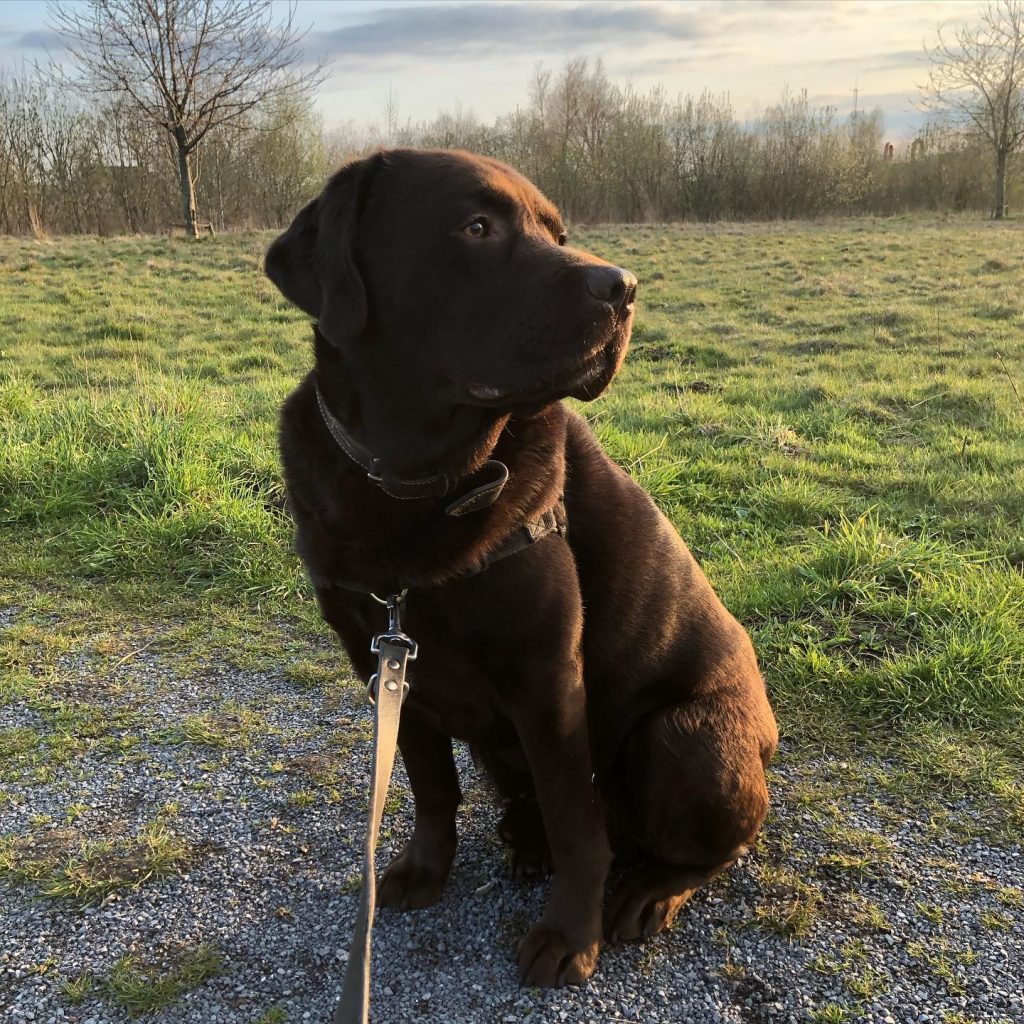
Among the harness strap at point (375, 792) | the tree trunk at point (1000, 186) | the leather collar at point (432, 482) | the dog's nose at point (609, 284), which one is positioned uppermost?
the tree trunk at point (1000, 186)

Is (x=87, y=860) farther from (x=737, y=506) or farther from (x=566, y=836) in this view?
(x=737, y=506)

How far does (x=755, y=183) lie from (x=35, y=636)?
121ft

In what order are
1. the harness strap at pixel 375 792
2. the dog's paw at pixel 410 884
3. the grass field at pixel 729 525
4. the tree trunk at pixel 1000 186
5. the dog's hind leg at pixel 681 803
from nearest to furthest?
1. the harness strap at pixel 375 792
2. the dog's hind leg at pixel 681 803
3. the dog's paw at pixel 410 884
4. the grass field at pixel 729 525
5. the tree trunk at pixel 1000 186

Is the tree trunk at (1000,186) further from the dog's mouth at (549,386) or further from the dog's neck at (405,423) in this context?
the dog's neck at (405,423)

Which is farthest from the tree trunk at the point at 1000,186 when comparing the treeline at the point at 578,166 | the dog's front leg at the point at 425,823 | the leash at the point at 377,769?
the leash at the point at 377,769

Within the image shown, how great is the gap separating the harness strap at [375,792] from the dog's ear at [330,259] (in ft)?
2.35

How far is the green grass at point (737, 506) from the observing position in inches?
126

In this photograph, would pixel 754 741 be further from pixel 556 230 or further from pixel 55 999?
pixel 55 999

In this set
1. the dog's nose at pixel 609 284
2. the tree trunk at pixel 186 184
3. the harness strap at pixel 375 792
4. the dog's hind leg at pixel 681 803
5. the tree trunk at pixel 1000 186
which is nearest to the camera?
the harness strap at pixel 375 792

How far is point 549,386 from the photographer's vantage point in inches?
73.9

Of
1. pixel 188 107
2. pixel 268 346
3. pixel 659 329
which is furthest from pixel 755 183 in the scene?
pixel 268 346

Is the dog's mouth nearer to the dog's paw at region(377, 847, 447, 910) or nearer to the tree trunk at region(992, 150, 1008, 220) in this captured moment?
the dog's paw at region(377, 847, 447, 910)

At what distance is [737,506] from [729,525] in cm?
33

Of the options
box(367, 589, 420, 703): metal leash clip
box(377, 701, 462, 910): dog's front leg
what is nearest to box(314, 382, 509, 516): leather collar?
box(367, 589, 420, 703): metal leash clip
